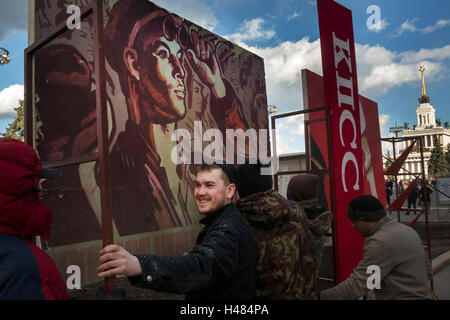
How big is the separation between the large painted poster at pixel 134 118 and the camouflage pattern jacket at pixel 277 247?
2.46m

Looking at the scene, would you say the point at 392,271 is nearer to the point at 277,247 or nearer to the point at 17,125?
the point at 277,247

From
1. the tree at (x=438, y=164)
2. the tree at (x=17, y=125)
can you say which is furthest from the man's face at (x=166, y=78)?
the tree at (x=438, y=164)

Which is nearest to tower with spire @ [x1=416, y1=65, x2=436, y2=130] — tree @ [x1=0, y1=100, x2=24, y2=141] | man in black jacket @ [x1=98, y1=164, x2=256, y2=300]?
tree @ [x1=0, y1=100, x2=24, y2=141]

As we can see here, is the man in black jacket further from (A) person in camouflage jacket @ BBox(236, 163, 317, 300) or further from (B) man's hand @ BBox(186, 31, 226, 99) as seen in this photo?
(B) man's hand @ BBox(186, 31, 226, 99)

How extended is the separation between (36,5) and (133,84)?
149 cm

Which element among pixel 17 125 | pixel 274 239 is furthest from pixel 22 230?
pixel 17 125

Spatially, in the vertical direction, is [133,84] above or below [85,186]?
above

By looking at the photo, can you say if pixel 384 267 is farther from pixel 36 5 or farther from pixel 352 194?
pixel 36 5

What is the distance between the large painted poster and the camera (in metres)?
3.97

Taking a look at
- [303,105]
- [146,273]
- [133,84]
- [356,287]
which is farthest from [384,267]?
[303,105]

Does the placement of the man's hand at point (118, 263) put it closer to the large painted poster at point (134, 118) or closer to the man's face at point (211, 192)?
the man's face at point (211, 192)

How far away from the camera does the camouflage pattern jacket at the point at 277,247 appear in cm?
174

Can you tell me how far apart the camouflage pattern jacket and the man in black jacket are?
0.21 meters

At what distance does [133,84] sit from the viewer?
15.9 feet
